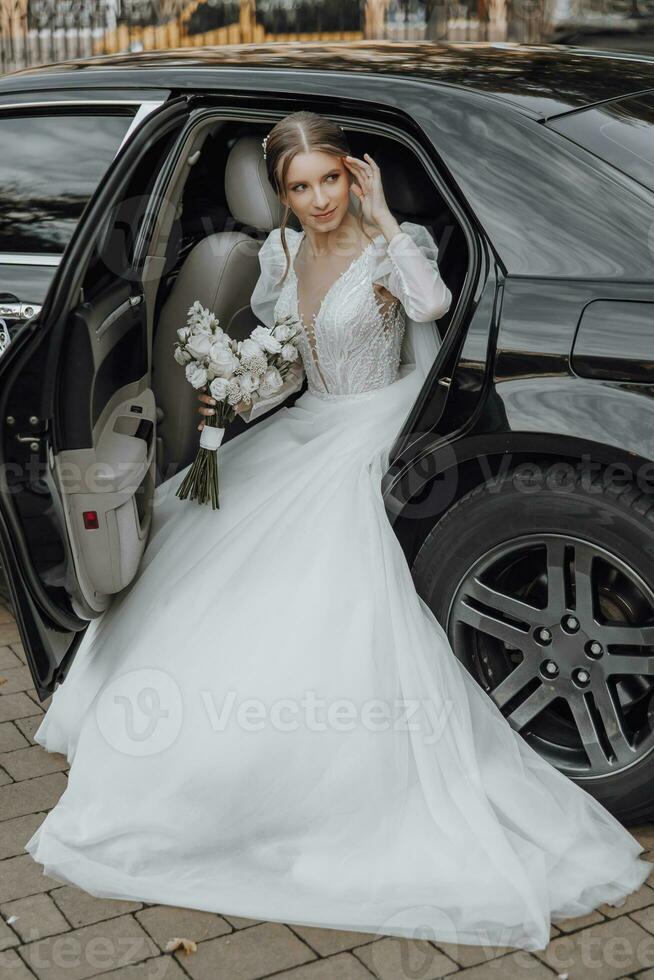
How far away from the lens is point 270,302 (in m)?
3.69

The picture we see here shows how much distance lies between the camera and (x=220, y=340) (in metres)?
3.38

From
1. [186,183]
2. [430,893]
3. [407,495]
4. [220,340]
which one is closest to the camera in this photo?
[430,893]

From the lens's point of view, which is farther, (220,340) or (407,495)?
(220,340)

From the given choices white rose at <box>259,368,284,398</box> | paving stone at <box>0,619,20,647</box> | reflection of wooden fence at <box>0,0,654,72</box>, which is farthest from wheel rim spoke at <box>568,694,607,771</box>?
→ reflection of wooden fence at <box>0,0,654,72</box>

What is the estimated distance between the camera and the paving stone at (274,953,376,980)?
250 cm

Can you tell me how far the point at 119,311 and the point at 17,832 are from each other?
1.37 metres

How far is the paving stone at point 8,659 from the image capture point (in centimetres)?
397

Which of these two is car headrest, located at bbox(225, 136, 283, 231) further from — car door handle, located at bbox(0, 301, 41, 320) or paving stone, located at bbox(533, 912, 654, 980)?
paving stone, located at bbox(533, 912, 654, 980)

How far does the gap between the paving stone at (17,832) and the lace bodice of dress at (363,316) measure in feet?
4.66

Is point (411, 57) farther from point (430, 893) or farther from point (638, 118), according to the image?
point (430, 893)

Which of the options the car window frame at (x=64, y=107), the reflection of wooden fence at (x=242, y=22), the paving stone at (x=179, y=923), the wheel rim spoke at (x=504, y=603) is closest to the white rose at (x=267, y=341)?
the car window frame at (x=64, y=107)

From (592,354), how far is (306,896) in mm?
1395

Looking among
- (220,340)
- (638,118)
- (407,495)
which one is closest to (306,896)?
(407,495)

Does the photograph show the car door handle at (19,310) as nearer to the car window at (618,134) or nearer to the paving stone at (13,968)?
the car window at (618,134)
